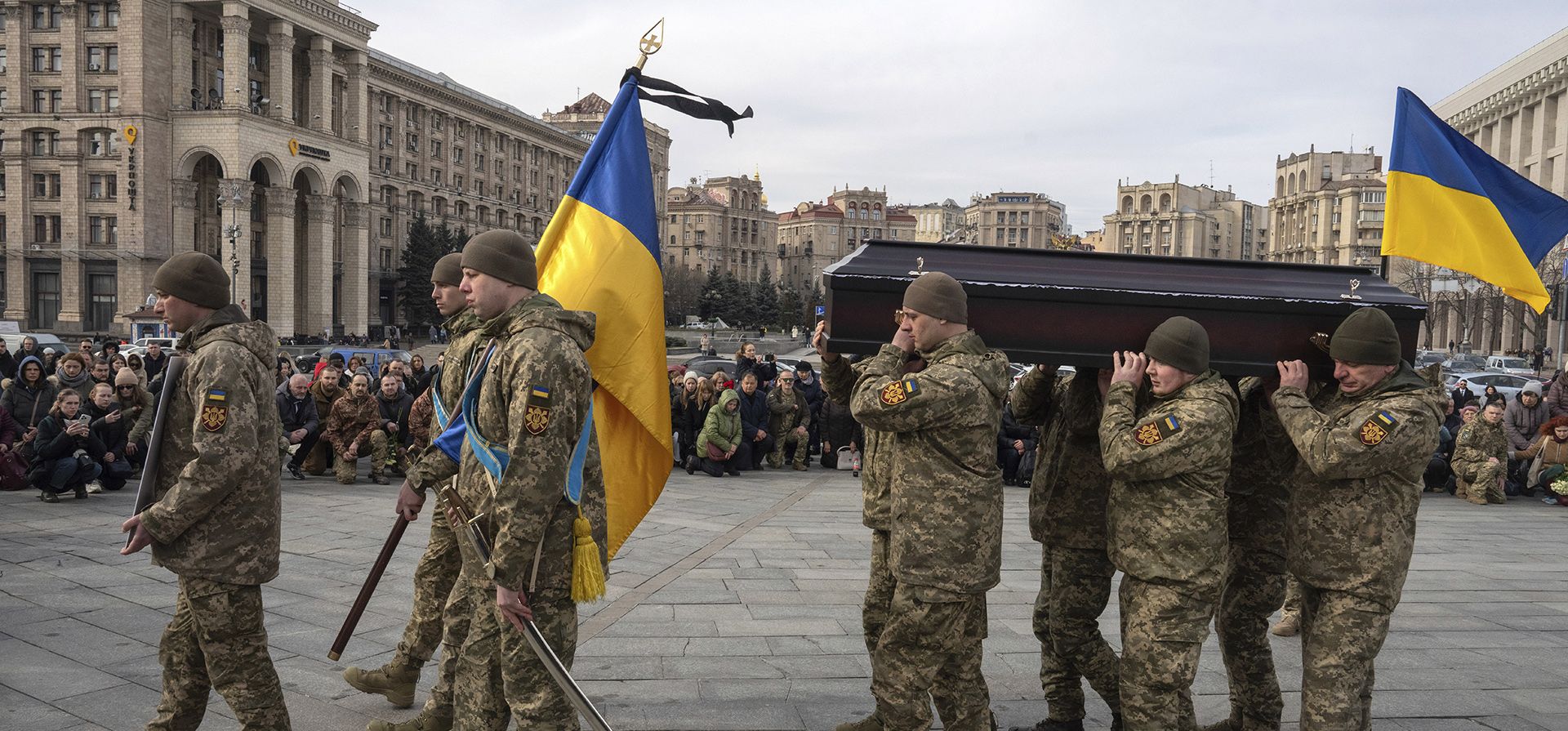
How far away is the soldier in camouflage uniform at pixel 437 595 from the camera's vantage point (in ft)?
14.6

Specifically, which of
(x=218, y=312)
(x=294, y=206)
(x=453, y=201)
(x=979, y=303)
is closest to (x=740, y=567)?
(x=979, y=303)

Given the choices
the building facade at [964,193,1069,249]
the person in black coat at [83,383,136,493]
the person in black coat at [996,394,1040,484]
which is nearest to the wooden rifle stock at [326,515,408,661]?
the person in black coat at [83,383,136,493]

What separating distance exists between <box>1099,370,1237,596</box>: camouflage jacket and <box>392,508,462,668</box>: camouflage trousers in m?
3.03

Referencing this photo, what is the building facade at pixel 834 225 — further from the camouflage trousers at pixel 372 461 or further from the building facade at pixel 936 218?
the camouflage trousers at pixel 372 461

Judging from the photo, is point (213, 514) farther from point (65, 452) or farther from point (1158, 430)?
point (65, 452)

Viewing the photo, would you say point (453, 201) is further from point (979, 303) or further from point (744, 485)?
point (979, 303)

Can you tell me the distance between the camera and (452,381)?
4531 millimetres

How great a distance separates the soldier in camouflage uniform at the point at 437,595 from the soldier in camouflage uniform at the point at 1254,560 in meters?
3.59

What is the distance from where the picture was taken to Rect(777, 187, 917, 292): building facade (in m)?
156

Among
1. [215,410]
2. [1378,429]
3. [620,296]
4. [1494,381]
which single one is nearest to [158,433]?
[215,410]

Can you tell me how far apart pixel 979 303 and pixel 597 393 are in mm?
1975

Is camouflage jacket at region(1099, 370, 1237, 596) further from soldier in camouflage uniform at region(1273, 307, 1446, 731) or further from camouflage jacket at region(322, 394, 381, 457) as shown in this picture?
camouflage jacket at region(322, 394, 381, 457)

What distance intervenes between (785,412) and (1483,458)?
31.8 ft

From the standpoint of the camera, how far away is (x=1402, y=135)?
236 inches
